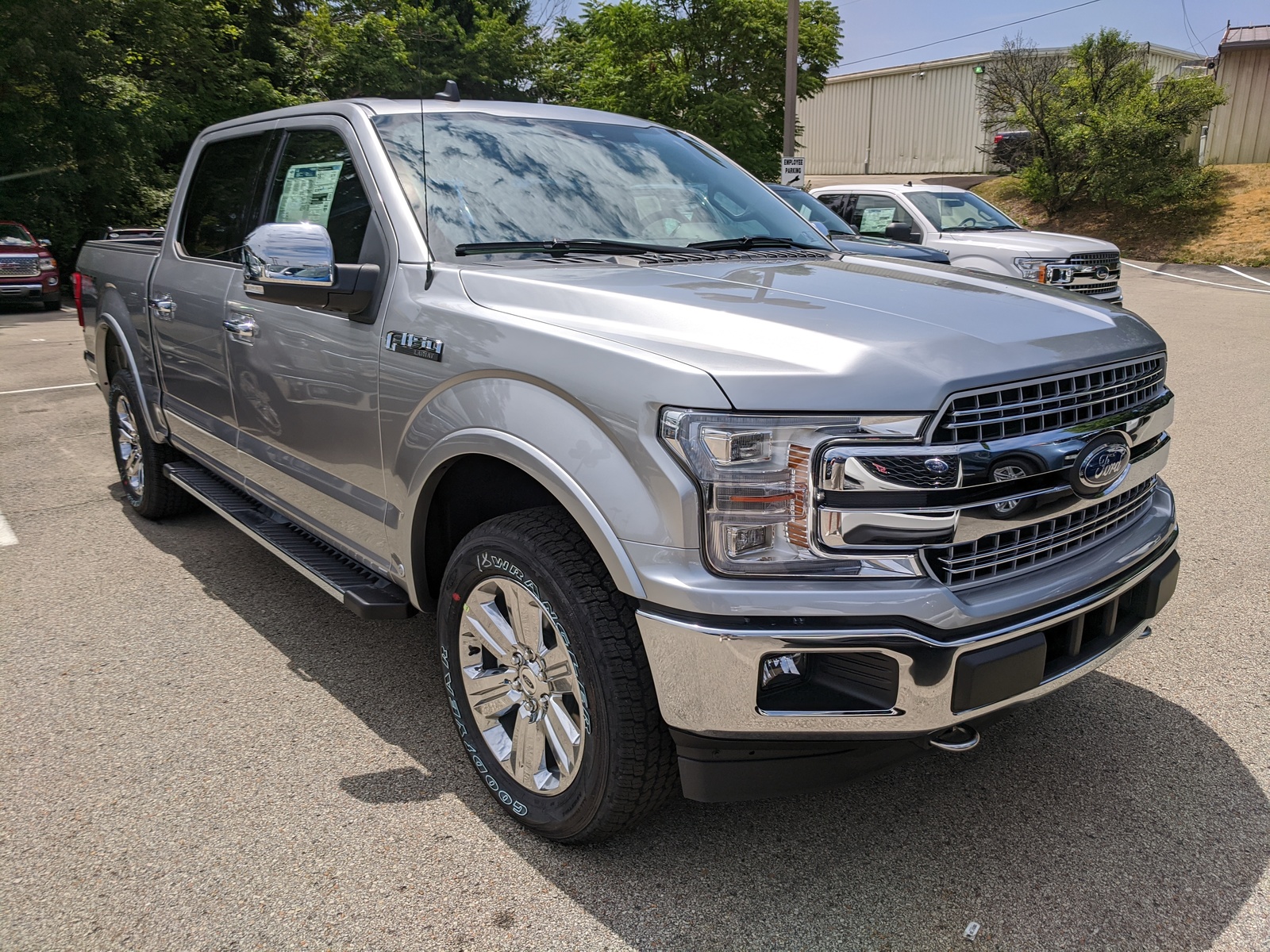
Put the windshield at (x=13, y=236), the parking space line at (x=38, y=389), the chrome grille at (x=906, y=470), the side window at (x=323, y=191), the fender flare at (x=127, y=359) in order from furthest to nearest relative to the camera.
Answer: the windshield at (x=13, y=236)
the parking space line at (x=38, y=389)
the fender flare at (x=127, y=359)
the side window at (x=323, y=191)
the chrome grille at (x=906, y=470)

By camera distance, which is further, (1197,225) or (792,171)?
(1197,225)

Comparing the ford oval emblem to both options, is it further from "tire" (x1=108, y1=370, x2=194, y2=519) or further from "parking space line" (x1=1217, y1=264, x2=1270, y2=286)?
"parking space line" (x1=1217, y1=264, x2=1270, y2=286)

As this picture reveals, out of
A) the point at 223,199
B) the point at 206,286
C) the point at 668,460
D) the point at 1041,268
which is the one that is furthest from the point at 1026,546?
the point at 1041,268

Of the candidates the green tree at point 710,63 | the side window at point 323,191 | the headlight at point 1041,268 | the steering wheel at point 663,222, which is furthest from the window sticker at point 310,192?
the green tree at point 710,63

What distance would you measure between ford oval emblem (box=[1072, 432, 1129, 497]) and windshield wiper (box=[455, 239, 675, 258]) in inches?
56.3

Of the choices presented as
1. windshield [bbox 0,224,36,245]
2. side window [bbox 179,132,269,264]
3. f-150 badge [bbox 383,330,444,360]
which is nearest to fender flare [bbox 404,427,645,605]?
f-150 badge [bbox 383,330,444,360]

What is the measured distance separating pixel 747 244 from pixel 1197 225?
82.5 feet

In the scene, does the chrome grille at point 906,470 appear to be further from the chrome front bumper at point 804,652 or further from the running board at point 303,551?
the running board at point 303,551

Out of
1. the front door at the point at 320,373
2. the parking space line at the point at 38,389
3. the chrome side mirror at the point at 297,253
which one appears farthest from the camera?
the parking space line at the point at 38,389

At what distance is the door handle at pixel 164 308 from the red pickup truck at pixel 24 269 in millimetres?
15342

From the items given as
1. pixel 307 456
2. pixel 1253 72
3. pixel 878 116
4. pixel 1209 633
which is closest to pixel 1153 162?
pixel 1253 72

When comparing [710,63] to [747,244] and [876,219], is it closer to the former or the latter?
[876,219]

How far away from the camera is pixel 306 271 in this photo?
2.96 metres

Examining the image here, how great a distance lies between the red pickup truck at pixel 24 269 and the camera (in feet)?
56.6
